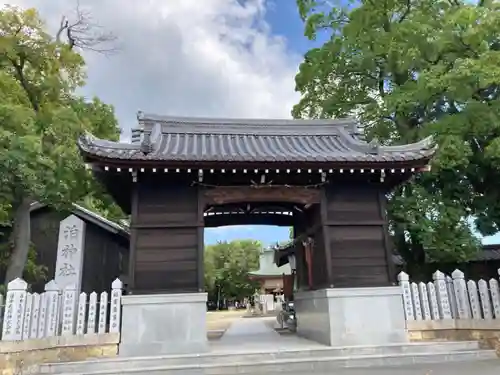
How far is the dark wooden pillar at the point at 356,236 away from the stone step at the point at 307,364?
146 cm

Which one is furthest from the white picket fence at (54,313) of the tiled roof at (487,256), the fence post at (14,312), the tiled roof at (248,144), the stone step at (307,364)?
the tiled roof at (487,256)

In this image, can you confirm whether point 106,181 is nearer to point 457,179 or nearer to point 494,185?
point 457,179

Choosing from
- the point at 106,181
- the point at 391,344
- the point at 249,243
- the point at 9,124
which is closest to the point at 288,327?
the point at 391,344

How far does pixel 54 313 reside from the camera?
7094 millimetres

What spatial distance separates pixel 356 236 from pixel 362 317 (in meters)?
1.56

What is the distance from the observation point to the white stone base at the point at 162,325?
7.23 m

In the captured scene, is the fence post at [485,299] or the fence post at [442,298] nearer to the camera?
the fence post at [485,299]

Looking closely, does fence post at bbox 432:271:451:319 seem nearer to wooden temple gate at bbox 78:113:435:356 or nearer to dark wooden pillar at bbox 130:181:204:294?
wooden temple gate at bbox 78:113:435:356

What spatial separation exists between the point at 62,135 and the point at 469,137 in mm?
10074

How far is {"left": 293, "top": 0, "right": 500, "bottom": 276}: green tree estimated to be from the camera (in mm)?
9719

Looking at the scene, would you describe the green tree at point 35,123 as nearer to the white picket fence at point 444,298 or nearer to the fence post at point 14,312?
the fence post at point 14,312

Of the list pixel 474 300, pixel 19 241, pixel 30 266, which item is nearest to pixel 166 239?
pixel 19 241

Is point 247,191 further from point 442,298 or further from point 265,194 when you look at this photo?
point 442,298

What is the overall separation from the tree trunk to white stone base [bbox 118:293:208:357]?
3.78 metres
